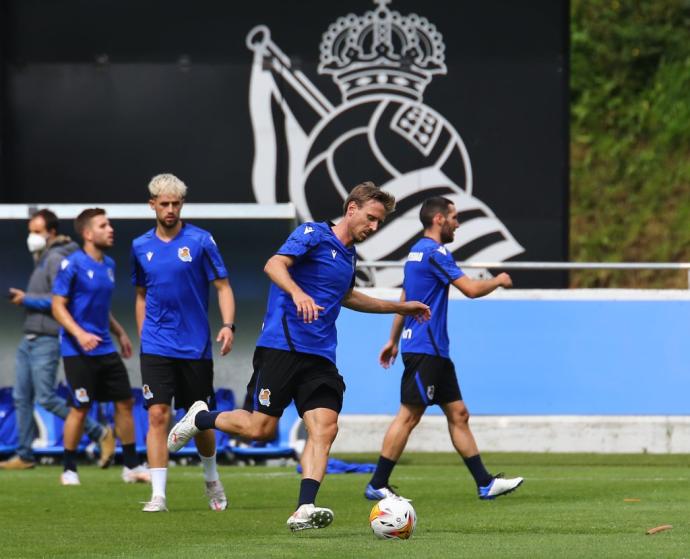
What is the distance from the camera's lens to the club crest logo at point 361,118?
1714 cm

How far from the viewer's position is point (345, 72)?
17250 mm

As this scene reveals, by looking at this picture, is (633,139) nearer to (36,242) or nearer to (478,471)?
(36,242)

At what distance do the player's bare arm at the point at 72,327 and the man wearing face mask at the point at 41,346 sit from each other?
1.74 metres

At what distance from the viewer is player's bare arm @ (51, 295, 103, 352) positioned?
12.0m

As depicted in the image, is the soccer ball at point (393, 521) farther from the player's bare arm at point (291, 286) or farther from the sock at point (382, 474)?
the sock at point (382, 474)

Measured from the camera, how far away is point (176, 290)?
10594mm

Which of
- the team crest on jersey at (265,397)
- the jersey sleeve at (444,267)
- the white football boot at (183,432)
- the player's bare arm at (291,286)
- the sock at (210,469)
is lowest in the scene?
the sock at (210,469)

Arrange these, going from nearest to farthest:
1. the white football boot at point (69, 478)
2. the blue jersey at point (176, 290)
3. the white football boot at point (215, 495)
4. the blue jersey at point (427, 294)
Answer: the white football boot at point (215, 495) → the blue jersey at point (176, 290) → the blue jersey at point (427, 294) → the white football boot at point (69, 478)

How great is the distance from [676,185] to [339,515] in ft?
55.7

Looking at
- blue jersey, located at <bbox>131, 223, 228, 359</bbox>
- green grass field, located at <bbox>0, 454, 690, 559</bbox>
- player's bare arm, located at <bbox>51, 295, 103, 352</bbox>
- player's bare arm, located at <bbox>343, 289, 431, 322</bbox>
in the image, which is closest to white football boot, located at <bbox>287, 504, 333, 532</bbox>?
green grass field, located at <bbox>0, 454, 690, 559</bbox>

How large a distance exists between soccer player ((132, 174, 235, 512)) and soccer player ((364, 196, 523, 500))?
4.36 feet

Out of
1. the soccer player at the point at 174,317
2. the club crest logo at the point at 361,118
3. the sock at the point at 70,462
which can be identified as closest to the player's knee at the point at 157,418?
the soccer player at the point at 174,317

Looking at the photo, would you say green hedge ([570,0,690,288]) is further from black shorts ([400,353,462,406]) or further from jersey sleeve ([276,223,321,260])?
jersey sleeve ([276,223,321,260])

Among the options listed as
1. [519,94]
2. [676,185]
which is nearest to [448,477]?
[519,94]
